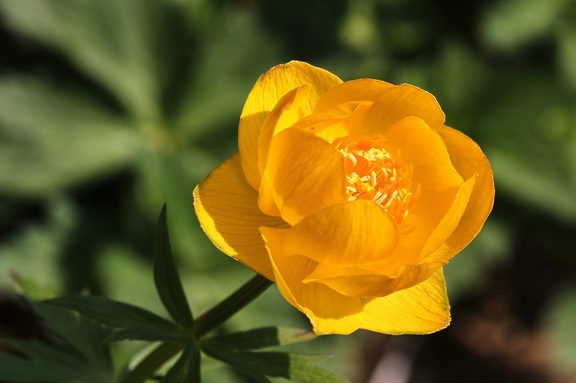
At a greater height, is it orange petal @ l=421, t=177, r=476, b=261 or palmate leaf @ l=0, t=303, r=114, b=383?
orange petal @ l=421, t=177, r=476, b=261

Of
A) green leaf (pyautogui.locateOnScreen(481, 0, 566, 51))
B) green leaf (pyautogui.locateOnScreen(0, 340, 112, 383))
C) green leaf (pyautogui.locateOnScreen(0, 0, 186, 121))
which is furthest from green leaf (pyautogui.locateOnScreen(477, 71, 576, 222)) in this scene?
green leaf (pyautogui.locateOnScreen(0, 340, 112, 383))

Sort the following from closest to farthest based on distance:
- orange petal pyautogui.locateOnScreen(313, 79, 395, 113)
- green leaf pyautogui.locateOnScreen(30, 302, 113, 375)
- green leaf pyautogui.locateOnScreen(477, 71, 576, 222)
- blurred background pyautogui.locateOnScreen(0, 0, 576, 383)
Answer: orange petal pyautogui.locateOnScreen(313, 79, 395, 113) < green leaf pyautogui.locateOnScreen(30, 302, 113, 375) < blurred background pyautogui.locateOnScreen(0, 0, 576, 383) < green leaf pyautogui.locateOnScreen(477, 71, 576, 222)

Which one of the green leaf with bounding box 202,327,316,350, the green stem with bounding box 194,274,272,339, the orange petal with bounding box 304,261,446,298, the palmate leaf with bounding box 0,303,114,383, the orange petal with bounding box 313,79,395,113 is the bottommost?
the palmate leaf with bounding box 0,303,114,383

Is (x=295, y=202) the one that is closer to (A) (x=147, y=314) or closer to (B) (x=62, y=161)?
(A) (x=147, y=314)

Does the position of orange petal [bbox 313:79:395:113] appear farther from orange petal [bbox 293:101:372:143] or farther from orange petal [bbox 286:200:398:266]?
orange petal [bbox 286:200:398:266]

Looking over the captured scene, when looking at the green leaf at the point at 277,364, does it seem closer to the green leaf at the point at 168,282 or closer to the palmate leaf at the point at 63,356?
the green leaf at the point at 168,282

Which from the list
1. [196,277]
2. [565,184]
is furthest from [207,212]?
[565,184]
